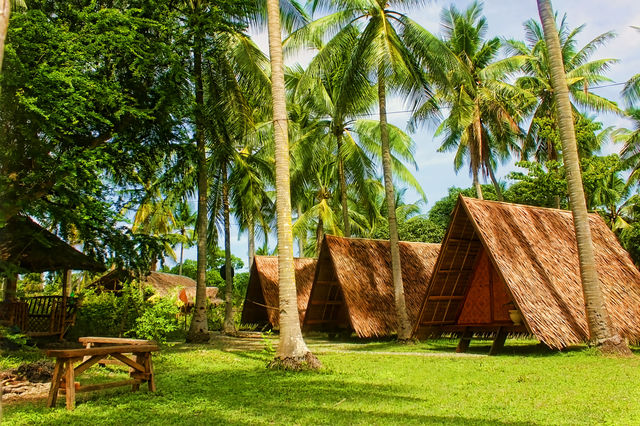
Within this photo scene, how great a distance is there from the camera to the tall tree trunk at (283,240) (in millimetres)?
8148

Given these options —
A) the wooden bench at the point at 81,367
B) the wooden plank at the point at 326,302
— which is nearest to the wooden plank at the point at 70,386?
the wooden bench at the point at 81,367

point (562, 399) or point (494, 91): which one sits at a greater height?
point (494, 91)

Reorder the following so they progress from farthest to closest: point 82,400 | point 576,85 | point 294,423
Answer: point 576,85, point 82,400, point 294,423

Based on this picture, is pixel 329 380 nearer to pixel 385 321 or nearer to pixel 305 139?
pixel 385 321

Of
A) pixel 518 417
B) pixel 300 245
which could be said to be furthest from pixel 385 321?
pixel 300 245

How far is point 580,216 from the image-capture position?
32.9 feet

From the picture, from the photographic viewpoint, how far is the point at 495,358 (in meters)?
9.67

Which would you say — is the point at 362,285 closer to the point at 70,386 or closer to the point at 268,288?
the point at 268,288

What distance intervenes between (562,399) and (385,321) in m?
9.16

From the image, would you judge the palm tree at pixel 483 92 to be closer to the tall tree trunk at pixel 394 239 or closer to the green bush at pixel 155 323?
the tall tree trunk at pixel 394 239

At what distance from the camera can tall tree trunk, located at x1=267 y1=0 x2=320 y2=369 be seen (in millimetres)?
8148

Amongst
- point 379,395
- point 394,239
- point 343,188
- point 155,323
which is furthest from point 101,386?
point 343,188

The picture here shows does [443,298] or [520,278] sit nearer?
[520,278]

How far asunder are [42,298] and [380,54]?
34.9 feet
